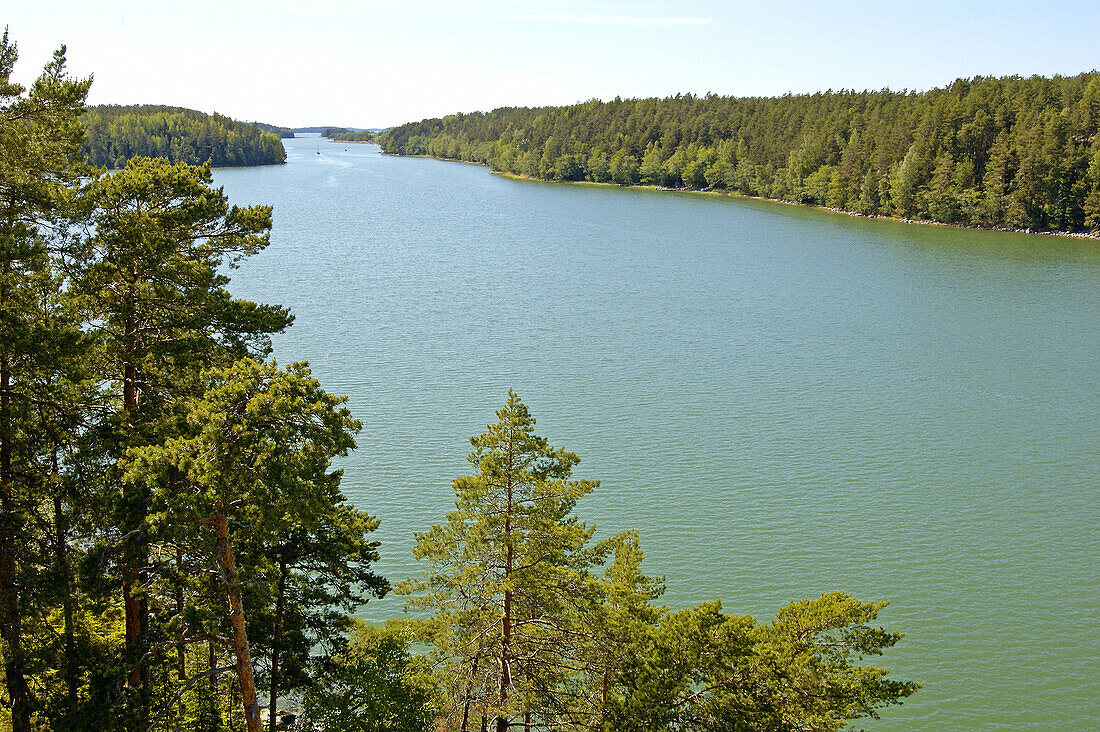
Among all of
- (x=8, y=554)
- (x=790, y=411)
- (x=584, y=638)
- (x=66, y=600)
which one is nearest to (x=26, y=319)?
(x=8, y=554)

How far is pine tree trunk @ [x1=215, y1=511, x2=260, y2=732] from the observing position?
838cm

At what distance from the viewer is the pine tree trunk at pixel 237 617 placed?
8383 mm

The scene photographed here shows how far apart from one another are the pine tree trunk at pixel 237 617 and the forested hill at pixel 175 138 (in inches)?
4477

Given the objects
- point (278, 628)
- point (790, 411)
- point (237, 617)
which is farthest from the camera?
point (790, 411)

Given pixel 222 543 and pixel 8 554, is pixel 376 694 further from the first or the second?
pixel 8 554

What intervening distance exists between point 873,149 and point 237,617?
99778 millimetres

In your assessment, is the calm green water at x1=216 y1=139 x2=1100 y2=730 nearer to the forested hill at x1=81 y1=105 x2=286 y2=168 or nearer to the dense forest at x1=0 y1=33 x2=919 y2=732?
the dense forest at x1=0 y1=33 x2=919 y2=732

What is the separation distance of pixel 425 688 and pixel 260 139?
514ft

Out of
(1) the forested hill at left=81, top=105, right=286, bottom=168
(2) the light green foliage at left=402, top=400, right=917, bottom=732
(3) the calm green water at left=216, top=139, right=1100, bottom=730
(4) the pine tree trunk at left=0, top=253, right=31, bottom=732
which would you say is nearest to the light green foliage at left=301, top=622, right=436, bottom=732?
(2) the light green foliage at left=402, top=400, right=917, bottom=732

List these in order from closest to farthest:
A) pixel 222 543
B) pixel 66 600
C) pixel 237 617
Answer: pixel 222 543 → pixel 237 617 → pixel 66 600

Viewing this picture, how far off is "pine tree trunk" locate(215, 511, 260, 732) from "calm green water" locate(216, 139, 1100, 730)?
8.58 meters

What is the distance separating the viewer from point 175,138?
126 metres

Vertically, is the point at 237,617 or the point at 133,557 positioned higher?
the point at 133,557

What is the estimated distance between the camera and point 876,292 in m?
50.2
